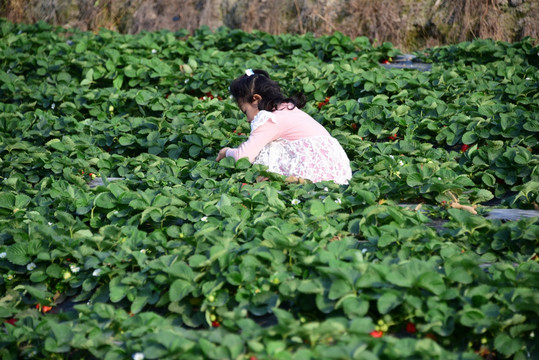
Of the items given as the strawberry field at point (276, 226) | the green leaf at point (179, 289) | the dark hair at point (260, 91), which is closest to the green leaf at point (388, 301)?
the strawberry field at point (276, 226)

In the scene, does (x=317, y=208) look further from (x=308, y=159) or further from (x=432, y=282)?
(x=432, y=282)

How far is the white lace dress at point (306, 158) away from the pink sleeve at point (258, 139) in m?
0.03

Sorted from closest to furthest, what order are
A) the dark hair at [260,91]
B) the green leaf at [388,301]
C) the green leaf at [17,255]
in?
the green leaf at [388,301]
the green leaf at [17,255]
the dark hair at [260,91]

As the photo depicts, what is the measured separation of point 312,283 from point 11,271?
1.41m

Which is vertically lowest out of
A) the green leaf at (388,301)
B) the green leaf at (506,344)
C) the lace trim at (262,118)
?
the green leaf at (506,344)

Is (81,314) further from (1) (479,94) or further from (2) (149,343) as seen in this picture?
(1) (479,94)

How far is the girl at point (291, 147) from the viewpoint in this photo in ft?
12.4

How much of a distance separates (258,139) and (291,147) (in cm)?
21

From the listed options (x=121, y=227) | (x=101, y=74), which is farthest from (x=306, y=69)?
(x=121, y=227)

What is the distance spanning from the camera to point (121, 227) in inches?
116

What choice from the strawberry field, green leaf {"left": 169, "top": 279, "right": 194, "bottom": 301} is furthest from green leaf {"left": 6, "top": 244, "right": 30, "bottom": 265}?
green leaf {"left": 169, "top": 279, "right": 194, "bottom": 301}

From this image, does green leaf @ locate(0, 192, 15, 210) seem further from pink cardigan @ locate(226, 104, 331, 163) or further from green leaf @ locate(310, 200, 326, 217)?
green leaf @ locate(310, 200, 326, 217)

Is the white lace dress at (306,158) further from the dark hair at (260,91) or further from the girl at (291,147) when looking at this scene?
the dark hair at (260,91)

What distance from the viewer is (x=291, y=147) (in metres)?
3.87
